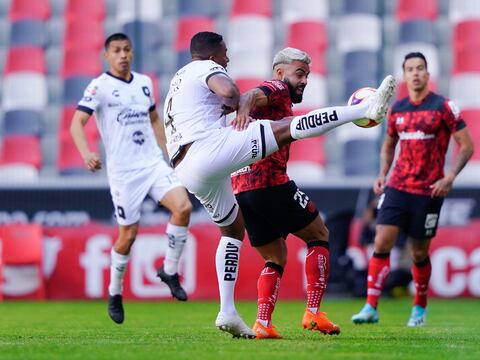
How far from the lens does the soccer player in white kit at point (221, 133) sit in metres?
7.17

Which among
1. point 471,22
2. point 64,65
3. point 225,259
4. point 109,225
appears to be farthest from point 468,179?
point 225,259

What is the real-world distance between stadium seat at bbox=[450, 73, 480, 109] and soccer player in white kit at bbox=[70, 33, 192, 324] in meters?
7.15

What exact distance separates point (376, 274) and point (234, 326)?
2.78 meters

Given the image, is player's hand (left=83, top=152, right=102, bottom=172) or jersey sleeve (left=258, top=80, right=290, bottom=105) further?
player's hand (left=83, top=152, right=102, bottom=172)

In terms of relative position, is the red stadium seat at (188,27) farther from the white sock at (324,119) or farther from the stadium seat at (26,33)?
the white sock at (324,119)

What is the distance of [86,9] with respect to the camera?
59.2 ft

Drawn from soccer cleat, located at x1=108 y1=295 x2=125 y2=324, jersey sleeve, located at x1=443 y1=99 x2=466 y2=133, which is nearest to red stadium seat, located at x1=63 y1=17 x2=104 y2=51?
soccer cleat, located at x1=108 y1=295 x2=125 y2=324

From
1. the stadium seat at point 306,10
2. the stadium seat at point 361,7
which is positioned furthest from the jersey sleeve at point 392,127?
the stadium seat at point 306,10

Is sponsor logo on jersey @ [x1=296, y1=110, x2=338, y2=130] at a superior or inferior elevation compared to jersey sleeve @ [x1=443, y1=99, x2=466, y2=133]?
superior

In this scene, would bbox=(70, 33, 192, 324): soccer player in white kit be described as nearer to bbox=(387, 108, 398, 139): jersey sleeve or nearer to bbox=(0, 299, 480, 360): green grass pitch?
bbox=(0, 299, 480, 360): green grass pitch

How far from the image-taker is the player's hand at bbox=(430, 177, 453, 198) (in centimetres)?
961

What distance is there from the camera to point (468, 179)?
15.1 meters

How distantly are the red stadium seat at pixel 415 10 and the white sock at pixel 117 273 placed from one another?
28.2ft

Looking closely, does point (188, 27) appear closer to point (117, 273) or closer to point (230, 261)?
point (117, 273)
